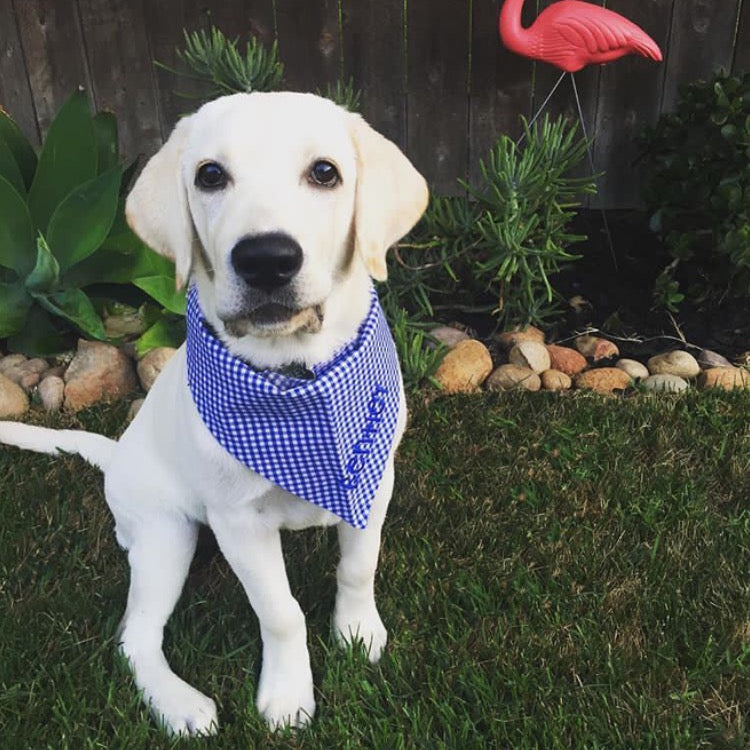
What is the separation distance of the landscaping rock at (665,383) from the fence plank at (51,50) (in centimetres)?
320

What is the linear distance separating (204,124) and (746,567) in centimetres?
184

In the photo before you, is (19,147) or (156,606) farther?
(19,147)

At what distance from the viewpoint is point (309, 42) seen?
3.99 metres

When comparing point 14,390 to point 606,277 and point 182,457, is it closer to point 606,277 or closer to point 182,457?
point 182,457

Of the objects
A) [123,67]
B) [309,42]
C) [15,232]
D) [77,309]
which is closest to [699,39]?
[309,42]

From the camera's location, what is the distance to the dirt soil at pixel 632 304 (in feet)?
11.6

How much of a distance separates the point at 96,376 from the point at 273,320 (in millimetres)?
1908

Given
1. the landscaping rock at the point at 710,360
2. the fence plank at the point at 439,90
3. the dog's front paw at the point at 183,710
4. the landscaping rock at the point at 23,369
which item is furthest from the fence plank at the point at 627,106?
the dog's front paw at the point at 183,710

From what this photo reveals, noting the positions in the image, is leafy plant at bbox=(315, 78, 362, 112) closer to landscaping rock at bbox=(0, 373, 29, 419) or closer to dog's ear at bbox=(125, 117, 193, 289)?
dog's ear at bbox=(125, 117, 193, 289)

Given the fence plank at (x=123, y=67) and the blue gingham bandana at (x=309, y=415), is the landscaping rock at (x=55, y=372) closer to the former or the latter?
the fence plank at (x=123, y=67)

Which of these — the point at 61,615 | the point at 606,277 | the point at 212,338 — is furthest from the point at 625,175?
the point at 61,615

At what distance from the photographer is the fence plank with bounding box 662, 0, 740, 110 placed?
12.2 feet

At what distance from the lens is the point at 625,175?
161 inches

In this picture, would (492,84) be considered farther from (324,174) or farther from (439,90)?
(324,174)
